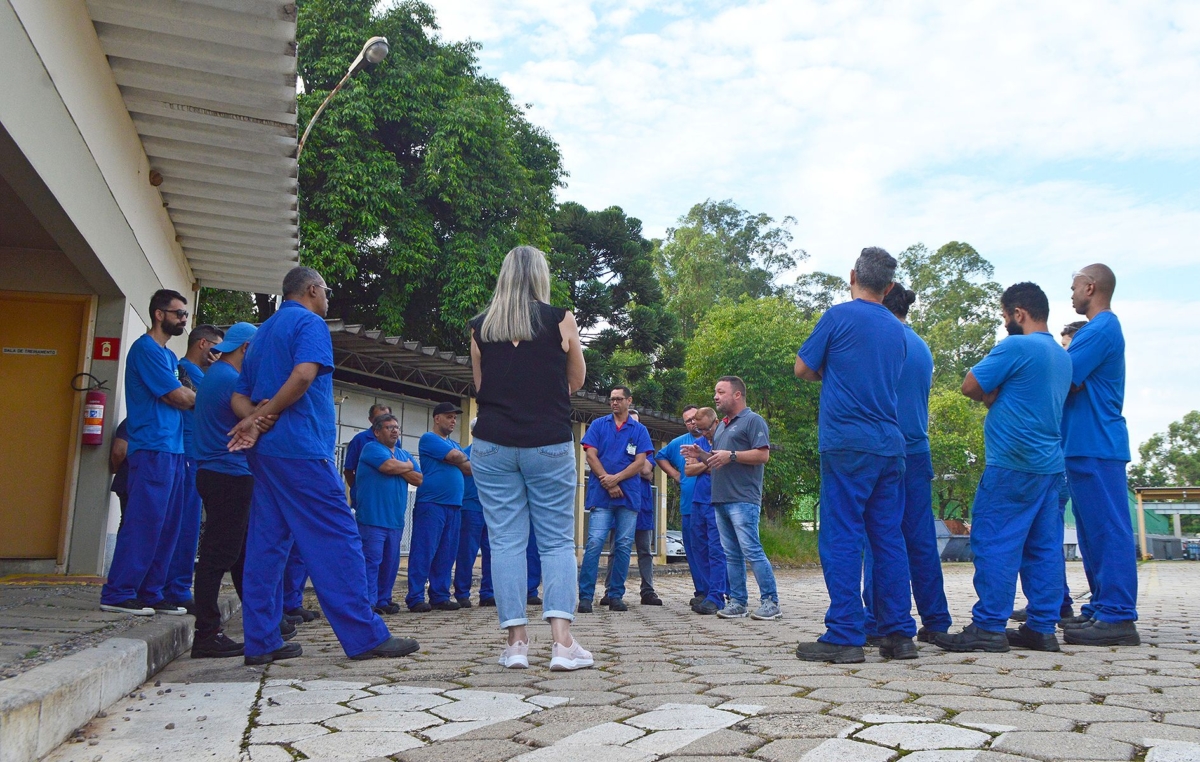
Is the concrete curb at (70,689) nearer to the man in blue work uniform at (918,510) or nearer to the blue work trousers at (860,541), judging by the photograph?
the blue work trousers at (860,541)

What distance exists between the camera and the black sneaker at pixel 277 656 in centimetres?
422

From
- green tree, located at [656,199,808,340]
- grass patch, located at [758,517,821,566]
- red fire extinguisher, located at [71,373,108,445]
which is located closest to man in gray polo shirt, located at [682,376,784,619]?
red fire extinguisher, located at [71,373,108,445]

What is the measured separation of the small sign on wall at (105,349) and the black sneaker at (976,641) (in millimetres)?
6662

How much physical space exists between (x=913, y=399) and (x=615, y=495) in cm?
329

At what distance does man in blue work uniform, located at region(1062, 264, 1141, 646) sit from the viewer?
498 centimetres

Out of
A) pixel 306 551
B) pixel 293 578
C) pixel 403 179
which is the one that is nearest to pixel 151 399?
pixel 293 578

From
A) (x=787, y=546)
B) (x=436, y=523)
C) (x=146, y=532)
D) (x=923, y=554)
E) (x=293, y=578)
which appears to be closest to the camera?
(x=923, y=554)

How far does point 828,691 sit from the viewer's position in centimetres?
338

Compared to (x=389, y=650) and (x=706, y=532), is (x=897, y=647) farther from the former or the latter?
(x=706, y=532)

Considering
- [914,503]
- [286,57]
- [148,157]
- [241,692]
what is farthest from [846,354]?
[148,157]

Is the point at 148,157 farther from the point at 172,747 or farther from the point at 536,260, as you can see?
the point at 172,747

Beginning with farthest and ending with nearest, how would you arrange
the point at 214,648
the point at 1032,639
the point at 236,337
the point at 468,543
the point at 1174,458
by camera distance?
the point at 1174,458
the point at 468,543
the point at 236,337
the point at 1032,639
the point at 214,648

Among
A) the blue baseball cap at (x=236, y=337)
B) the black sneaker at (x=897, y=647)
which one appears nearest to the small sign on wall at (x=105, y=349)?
the blue baseball cap at (x=236, y=337)

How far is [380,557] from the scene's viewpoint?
7254 millimetres
